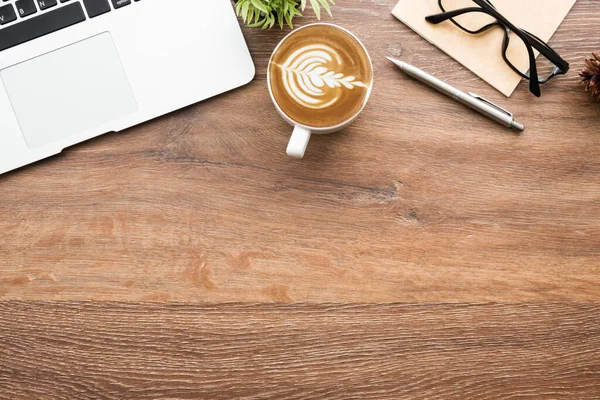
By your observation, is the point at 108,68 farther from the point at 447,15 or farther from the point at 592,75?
the point at 592,75

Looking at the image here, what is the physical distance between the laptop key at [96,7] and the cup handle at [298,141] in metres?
0.28

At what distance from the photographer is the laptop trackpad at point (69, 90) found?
28.2 inches

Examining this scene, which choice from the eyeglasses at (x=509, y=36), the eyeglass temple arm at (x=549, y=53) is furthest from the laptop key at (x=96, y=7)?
the eyeglass temple arm at (x=549, y=53)

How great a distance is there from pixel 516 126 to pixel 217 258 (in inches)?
17.1

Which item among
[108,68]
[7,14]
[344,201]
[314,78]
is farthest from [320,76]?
[7,14]

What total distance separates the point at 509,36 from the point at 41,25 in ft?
Answer: 1.98

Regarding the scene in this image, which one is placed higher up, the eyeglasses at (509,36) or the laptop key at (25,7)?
the laptop key at (25,7)

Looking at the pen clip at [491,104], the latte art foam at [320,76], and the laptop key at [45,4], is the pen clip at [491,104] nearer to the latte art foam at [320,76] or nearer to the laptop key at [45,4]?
the latte art foam at [320,76]

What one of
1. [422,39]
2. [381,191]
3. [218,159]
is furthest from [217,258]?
[422,39]

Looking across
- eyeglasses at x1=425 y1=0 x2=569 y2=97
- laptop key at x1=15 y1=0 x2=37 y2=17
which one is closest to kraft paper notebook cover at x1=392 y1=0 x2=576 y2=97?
eyeglasses at x1=425 y1=0 x2=569 y2=97

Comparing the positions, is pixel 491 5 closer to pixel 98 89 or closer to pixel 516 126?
pixel 516 126

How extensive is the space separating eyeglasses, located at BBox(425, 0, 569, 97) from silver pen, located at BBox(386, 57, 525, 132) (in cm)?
5

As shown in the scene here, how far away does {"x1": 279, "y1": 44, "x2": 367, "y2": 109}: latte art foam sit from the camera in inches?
27.3

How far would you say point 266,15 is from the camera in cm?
72
